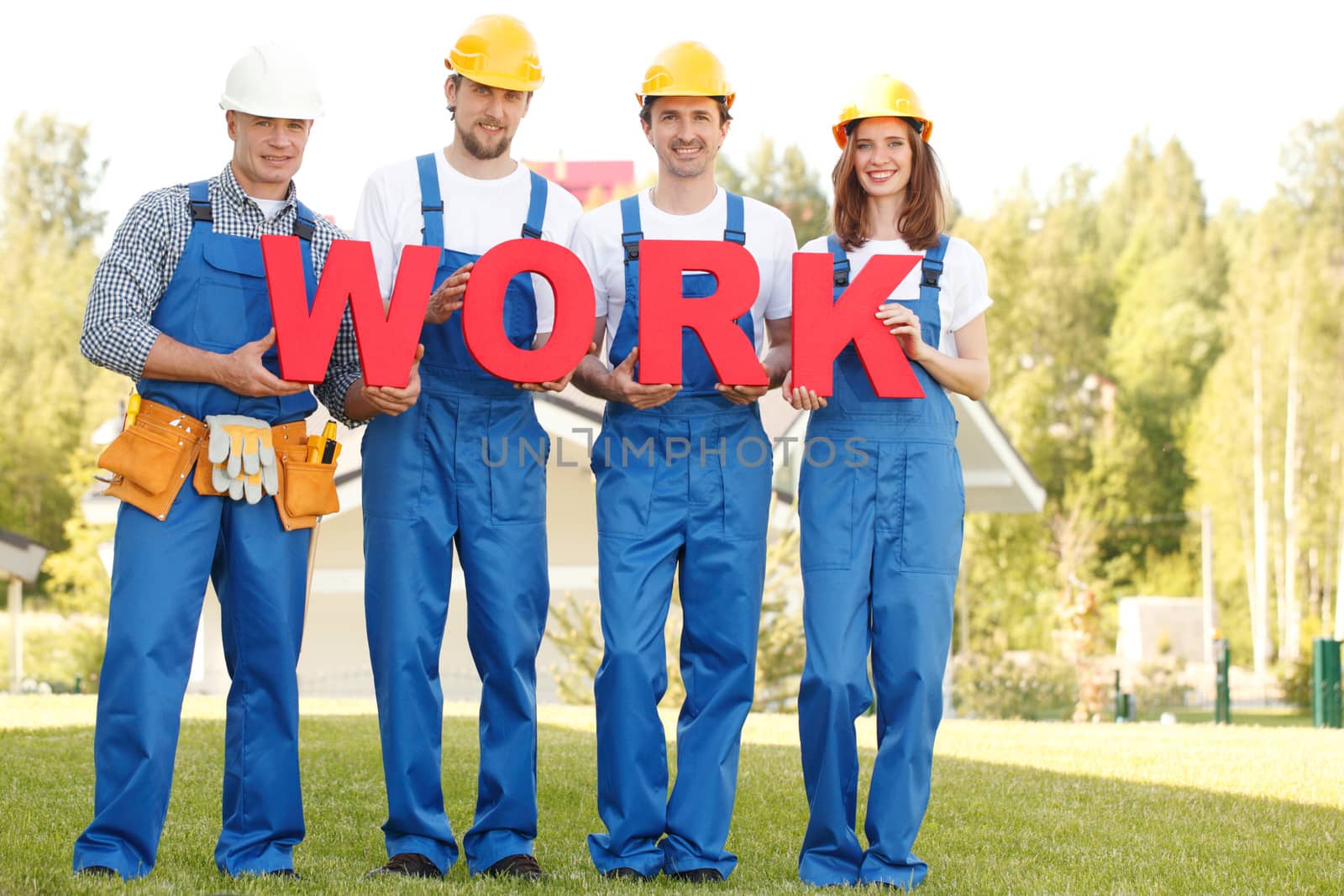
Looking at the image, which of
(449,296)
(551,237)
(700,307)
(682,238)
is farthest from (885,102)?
(449,296)

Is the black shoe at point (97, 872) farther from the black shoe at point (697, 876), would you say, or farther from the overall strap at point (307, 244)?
the overall strap at point (307, 244)

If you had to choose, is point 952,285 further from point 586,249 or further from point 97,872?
point 97,872

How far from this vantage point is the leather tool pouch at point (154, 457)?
455 cm

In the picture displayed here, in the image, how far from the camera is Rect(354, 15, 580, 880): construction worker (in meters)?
4.86

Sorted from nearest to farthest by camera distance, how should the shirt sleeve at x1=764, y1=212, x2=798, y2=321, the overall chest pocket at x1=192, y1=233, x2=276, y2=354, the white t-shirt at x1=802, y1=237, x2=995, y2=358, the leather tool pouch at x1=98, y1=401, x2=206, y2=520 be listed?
the leather tool pouch at x1=98, y1=401, x2=206, y2=520, the overall chest pocket at x1=192, y1=233, x2=276, y2=354, the white t-shirt at x1=802, y1=237, x2=995, y2=358, the shirt sleeve at x1=764, y1=212, x2=798, y2=321

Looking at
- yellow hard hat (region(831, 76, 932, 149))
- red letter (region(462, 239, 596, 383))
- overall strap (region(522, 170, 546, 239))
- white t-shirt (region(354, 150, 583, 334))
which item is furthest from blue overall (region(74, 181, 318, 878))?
yellow hard hat (region(831, 76, 932, 149))

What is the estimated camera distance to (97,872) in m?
4.48

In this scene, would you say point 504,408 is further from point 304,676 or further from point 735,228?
point 304,676

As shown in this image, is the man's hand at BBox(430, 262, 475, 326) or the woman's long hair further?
the woman's long hair

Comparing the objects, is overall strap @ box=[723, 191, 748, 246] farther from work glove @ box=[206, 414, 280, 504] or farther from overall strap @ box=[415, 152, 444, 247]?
work glove @ box=[206, 414, 280, 504]

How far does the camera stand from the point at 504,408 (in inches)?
194

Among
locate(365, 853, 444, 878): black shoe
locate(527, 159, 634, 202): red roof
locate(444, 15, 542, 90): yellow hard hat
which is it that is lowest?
locate(365, 853, 444, 878): black shoe

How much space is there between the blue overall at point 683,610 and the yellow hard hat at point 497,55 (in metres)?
1.11

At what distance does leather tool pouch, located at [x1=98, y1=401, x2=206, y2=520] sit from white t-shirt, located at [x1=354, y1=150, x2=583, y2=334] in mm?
803
